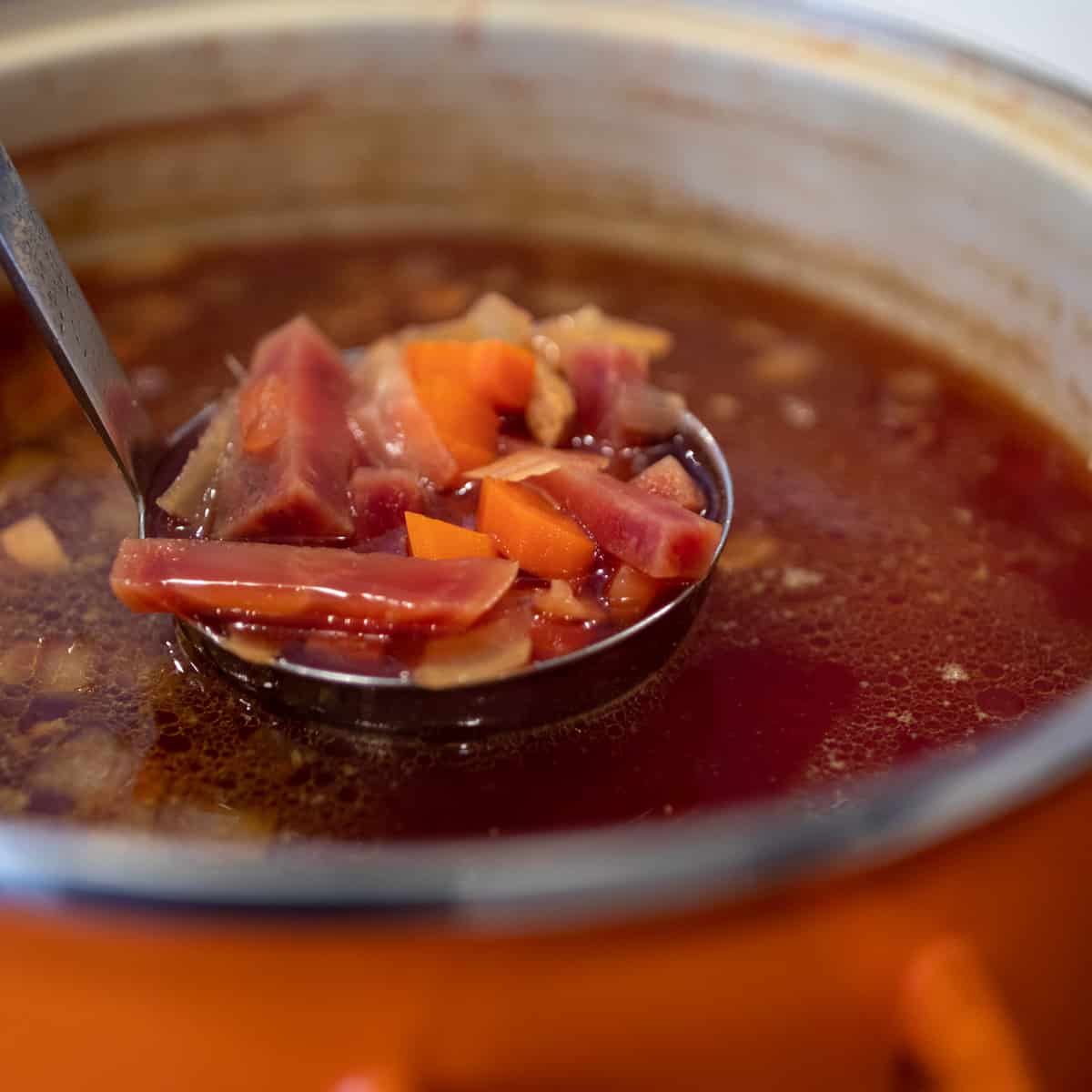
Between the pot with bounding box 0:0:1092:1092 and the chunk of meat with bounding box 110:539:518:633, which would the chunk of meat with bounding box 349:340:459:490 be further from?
the pot with bounding box 0:0:1092:1092

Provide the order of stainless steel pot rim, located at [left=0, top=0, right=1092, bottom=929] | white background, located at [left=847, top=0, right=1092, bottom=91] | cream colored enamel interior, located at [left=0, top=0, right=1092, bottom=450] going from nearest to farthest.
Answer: stainless steel pot rim, located at [left=0, top=0, right=1092, bottom=929] < cream colored enamel interior, located at [left=0, top=0, right=1092, bottom=450] < white background, located at [left=847, top=0, right=1092, bottom=91]

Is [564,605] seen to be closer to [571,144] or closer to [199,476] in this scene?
[199,476]

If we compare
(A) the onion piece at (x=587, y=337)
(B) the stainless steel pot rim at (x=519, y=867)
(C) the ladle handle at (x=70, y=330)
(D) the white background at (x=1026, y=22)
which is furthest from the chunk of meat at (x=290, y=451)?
(D) the white background at (x=1026, y=22)

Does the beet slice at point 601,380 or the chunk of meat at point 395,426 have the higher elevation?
the beet slice at point 601,380

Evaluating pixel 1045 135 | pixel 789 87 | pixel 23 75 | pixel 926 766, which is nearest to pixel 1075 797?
pixel 926 766

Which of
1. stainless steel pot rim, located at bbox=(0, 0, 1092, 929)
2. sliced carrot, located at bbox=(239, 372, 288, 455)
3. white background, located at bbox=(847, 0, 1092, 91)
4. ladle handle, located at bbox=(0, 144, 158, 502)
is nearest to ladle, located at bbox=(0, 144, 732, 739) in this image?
ladle handle, located at bbox=(0, 144, 158, 502)

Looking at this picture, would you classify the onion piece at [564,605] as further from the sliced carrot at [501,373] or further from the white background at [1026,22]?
the white background at [1026,22]

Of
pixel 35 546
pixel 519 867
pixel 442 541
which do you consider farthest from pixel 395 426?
pixel 519 867

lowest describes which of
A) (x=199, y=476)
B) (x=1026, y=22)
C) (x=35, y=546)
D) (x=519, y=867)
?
(x=35, y=546)
